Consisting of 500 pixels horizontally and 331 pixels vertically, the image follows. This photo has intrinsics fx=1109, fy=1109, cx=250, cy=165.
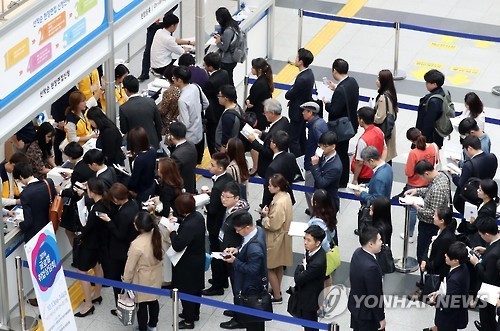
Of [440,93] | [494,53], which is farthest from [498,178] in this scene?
[494,53]

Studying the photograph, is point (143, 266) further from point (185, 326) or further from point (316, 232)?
point (316, 232)

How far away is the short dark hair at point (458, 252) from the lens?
9.96 m

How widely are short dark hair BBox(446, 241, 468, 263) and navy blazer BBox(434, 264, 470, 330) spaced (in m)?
0.11

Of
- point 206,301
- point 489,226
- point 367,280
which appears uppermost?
point 489,226

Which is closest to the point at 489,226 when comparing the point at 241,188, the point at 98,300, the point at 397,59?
the point at 241,188

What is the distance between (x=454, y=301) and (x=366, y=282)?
89 cm

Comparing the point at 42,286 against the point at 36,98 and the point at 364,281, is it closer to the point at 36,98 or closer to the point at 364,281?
the point at 36,98

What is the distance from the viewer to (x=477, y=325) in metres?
11.0

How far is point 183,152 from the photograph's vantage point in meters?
12.0

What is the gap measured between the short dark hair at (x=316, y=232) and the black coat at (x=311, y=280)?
179mm

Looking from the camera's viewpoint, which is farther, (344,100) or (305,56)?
(305,56)

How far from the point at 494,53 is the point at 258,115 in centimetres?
559

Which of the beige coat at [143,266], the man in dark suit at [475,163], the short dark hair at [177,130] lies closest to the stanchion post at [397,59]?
the man in dark suit at [475,163]

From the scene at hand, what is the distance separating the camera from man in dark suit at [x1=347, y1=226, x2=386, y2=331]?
9883 mm
